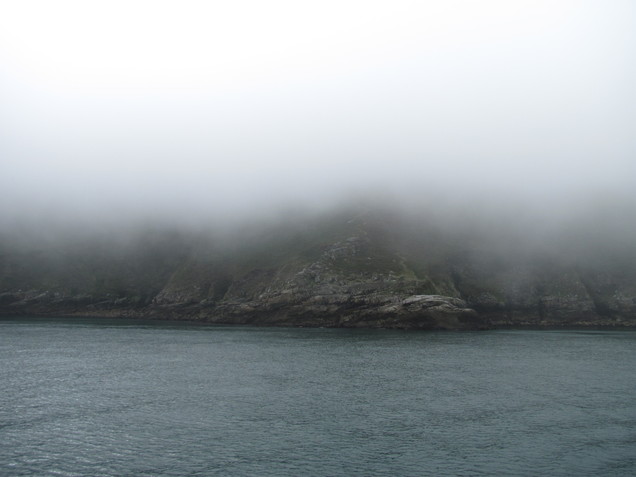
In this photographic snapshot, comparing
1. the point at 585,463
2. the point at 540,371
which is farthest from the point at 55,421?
the point at 540,371

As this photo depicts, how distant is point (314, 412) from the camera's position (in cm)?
6600

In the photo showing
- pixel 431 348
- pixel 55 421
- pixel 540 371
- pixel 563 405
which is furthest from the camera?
pixel 431 348

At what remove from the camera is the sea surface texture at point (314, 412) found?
4644 centimetres

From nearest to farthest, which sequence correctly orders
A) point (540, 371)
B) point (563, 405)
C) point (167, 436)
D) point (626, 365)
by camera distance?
point (167, 436), point (563, 405), point (540, 371), point (626, 365)

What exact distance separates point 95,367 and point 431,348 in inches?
3459

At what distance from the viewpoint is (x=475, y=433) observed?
183 feet

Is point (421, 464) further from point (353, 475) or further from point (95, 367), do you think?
point (95, 367)

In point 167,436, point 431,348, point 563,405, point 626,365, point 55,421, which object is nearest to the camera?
point 167,436

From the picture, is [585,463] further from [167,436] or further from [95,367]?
[95,367]

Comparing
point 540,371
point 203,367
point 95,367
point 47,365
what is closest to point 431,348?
point 540,371

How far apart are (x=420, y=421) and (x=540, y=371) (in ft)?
164

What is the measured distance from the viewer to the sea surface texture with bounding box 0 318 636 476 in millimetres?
46438

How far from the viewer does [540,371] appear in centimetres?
9844

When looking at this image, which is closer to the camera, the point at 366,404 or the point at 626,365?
the point at 366,404
